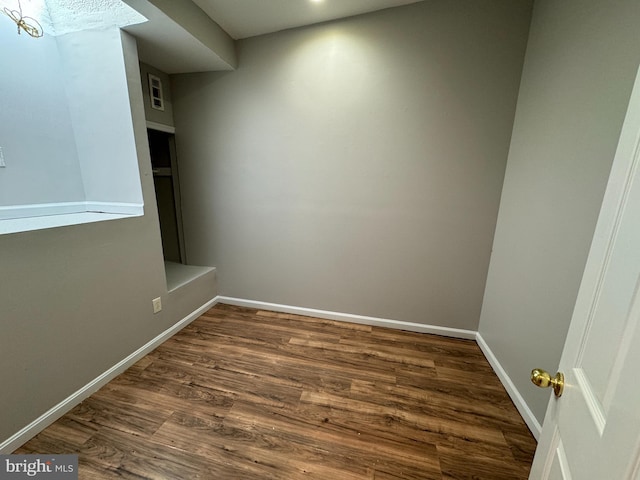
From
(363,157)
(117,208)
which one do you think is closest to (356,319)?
(363,157)

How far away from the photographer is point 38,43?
1724mm

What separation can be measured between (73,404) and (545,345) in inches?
107

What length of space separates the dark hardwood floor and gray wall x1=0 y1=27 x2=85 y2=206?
4.83ft

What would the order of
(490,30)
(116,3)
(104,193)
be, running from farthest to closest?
(104,193) < (490,30) < (116,3)

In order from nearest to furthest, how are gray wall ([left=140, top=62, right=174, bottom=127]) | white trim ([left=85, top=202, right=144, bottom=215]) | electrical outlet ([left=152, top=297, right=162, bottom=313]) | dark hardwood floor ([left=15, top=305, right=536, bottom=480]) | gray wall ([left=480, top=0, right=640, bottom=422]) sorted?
gray wall ([left=480, top=0, right=640, bottom=422]) < dark hardwood floor ([left=15, top=305, right=536, bottom=480]) < white trim ([left=85, top=202, right=144, bottom=215]) < electrical outlet ([left=152, top=297, right=162, bottom=313]) < gray wall ([left=140, top=62, right=174, bottom=127])

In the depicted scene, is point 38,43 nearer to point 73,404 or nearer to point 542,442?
point 73,404

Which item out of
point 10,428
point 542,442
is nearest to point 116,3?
point 10,428

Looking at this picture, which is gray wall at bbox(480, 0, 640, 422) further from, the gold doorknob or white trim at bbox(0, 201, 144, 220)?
white trim at bbox(0, 201, 144, 220)

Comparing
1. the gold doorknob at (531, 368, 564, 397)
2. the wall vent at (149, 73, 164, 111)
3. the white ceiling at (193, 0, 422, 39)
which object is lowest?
the gold doorknob at (531, 368, 564, 397)

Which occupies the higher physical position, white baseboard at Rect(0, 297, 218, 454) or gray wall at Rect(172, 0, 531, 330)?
gray wall at Rect(172, 0, 531, 330)

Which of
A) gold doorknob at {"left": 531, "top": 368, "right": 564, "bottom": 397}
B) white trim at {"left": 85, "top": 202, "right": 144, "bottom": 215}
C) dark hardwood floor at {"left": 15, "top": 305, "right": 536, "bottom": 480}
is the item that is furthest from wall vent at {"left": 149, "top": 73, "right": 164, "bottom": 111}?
gold doorknob at {"left": 531, "top": 368, "right": 564, "bottom": 397}

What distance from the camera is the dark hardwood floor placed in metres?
1.19

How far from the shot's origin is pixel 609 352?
1.58ft

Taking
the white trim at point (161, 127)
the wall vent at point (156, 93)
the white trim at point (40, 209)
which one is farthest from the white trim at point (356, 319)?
the wall vent at point (156, 93)
